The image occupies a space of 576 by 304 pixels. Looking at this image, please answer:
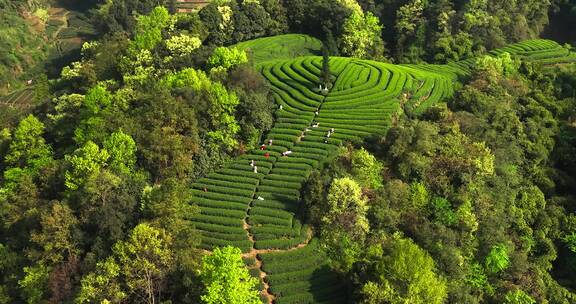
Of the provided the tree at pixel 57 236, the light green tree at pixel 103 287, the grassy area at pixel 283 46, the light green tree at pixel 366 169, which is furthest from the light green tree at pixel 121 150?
the grassy area at pixel 283 46

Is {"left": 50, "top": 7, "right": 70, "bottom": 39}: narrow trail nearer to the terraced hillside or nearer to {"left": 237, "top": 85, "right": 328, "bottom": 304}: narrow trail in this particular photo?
the terraced hillside

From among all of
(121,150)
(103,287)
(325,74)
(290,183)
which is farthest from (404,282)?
(325,74)

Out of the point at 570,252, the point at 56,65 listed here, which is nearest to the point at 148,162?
the point at 570,252

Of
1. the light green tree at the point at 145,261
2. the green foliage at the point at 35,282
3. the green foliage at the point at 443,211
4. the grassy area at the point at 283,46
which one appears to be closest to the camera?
the light green tree at the point at 145,261

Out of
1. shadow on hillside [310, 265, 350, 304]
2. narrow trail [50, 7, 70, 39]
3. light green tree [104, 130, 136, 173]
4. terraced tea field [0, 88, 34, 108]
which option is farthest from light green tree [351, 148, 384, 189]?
narrow trail [50, 7, 70, 39]

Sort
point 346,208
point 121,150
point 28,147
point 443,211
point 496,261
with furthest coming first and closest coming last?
point 28,147 → point 121,150 → point 443,211 → point 496,261 → point 346,208

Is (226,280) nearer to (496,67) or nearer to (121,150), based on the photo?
(121,150)

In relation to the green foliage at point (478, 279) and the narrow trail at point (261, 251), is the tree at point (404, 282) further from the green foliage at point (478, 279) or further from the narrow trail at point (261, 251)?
the narrow trail at point (261, 251)
